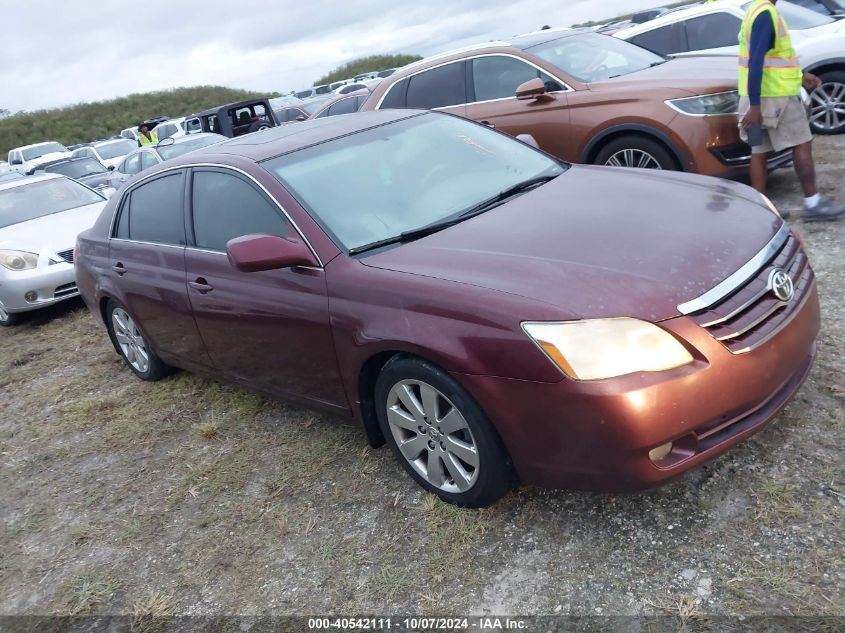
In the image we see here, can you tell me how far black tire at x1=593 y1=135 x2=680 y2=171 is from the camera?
5.61 m

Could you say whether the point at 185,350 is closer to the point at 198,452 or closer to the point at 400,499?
the point at 198,452

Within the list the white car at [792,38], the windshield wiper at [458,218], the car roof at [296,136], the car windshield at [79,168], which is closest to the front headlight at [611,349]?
the windshield wiper at [458,218]

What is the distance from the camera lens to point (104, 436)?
4.40 meters

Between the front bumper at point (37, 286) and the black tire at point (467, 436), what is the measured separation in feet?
18.3

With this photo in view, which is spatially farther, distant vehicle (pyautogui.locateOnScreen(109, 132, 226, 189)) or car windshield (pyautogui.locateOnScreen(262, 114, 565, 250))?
distant vehicle (pyautogui.locateOnScreen(109, 132, 226, 189))

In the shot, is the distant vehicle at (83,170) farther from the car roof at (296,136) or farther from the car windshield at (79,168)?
the car roof at (296,136)

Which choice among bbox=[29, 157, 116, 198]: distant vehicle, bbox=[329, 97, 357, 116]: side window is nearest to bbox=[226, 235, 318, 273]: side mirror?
bbox=[329, 97, 357, 116]: side window

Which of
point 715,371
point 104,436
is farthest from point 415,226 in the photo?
point 104,436

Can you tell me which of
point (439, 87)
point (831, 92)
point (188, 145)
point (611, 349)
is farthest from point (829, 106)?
point (188, 145)

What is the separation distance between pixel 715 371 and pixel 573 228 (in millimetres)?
864

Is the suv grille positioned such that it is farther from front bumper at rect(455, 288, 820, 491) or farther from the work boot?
the work boot

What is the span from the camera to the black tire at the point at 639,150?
561 cm

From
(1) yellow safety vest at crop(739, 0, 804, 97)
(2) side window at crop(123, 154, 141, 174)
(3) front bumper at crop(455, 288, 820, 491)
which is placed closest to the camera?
(3) front bumper at crop(455, 288, 820, 491)

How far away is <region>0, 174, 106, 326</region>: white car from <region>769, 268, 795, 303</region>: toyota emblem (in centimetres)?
677
